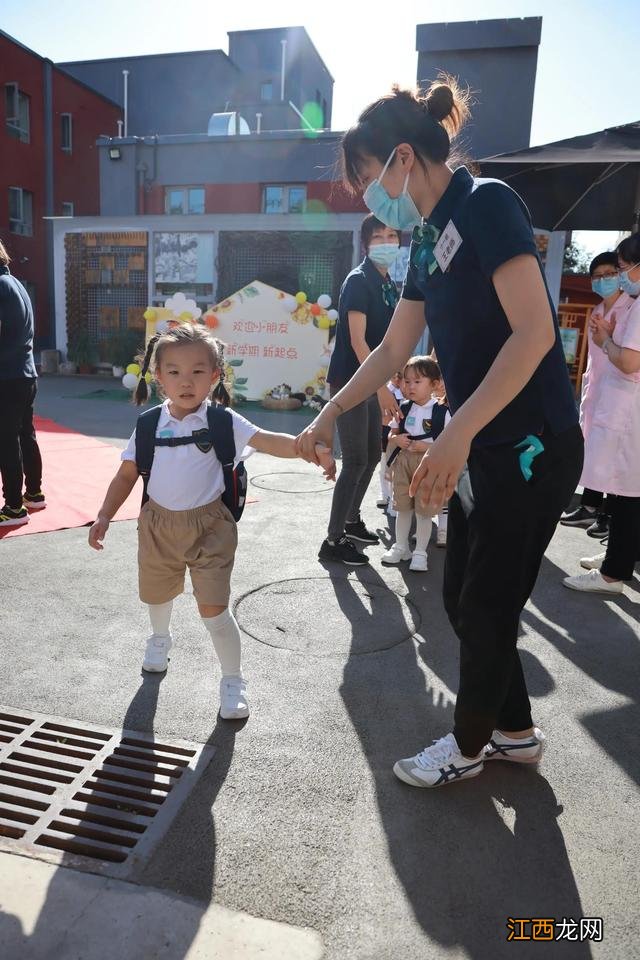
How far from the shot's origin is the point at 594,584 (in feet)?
13.2

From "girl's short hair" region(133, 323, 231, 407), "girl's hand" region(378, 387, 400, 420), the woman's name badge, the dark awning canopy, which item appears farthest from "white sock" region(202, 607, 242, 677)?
the dark awning canopy

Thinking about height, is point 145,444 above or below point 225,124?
below

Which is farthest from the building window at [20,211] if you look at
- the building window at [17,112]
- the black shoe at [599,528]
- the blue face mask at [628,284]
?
Result: the blue face mask at [628,284]

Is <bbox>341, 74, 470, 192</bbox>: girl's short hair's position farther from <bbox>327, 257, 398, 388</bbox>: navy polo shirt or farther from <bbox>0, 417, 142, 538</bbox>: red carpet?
<bbox>0, 417, 142, 538</bbox>: red carpet

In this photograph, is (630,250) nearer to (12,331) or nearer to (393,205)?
(393,205)

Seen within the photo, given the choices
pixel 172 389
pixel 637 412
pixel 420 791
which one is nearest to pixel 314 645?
pixel 420 791

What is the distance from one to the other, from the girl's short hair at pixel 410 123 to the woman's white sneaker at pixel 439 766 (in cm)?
181

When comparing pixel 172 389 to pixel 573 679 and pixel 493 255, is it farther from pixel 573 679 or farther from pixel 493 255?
pixel 573 679

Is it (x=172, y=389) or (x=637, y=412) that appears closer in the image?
(x=172, y=389)

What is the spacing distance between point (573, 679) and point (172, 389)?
6.88ft

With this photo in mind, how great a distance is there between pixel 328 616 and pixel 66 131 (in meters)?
25.8

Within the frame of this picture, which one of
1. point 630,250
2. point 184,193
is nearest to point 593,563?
point 630,250

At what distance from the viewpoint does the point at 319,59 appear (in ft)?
96.2

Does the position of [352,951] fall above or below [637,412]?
below
